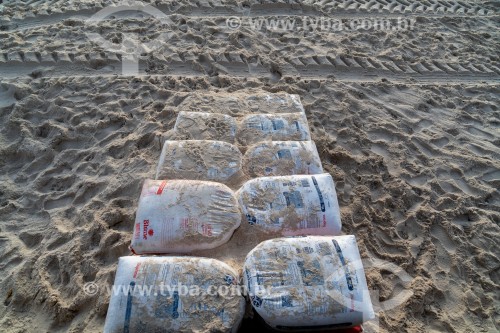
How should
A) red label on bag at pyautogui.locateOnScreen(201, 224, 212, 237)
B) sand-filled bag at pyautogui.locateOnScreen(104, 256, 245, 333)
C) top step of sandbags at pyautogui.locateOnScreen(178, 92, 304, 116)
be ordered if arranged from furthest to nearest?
top step of sandbags at pyautogui.locateOnScreen(178, 92, 304, 116), red label on bag at pyautogui.locateOnScreen(201, 224, 212, 237), sand-filled bag at pyautogui.locateOnScreen(104, 256, 245, 333)

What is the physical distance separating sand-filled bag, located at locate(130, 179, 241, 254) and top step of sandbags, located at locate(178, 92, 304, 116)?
3.59ft

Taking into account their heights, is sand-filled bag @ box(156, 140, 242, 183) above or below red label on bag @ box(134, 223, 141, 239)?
above

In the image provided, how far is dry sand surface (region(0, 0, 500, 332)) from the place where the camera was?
2.11 meters

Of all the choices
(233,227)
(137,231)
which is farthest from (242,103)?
(137,231)

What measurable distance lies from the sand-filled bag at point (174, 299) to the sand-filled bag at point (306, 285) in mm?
128

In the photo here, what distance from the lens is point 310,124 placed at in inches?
121

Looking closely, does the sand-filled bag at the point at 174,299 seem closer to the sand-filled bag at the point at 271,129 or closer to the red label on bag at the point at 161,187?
the red label on bag at the point at 161,187

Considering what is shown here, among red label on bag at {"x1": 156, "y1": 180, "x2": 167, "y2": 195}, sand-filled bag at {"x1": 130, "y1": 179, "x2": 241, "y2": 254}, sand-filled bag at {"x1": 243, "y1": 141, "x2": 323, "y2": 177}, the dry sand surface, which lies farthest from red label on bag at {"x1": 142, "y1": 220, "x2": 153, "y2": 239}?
sand-filled bag at {"x1": 243, "y1": 141, "x2": 323, "y2": 177}

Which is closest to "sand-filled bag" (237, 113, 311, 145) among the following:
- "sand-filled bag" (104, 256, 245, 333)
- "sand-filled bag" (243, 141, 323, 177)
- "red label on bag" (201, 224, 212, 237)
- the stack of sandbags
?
the stack of sandbags

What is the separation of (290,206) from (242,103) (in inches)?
51.8

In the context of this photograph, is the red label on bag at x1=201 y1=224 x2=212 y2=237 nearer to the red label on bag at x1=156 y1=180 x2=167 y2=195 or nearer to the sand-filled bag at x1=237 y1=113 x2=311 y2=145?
the red label on bag at x1=156 y1=180 x2=167 y2=195

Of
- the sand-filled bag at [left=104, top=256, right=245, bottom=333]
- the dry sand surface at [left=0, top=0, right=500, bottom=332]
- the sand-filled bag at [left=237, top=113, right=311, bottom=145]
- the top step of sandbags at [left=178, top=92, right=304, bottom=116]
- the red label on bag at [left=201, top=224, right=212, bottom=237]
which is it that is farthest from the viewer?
the top step of sandbags at [left=178, top=92, right=304, bottom=116]

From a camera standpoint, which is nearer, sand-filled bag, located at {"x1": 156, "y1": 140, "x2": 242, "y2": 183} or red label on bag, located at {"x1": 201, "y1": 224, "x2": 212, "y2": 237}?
red label on bag, located at {"x1": 201, "y1": 224, "x2": 212, "y2": 237}

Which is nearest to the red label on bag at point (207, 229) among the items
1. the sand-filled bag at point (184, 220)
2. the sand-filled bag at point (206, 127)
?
the sand-filled bag at point (184, 220)
